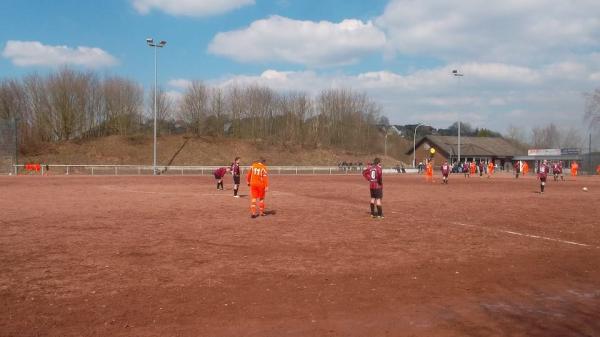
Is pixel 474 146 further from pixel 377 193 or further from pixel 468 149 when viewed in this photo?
pixel 377 193

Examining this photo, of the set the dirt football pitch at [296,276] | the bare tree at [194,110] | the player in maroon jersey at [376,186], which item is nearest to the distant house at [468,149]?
the bare tree at [194,110]

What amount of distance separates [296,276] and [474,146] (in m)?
87.0

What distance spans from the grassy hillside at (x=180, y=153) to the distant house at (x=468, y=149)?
47.2 feet

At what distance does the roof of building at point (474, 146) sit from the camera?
8563cm

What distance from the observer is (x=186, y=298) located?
6.32 meters

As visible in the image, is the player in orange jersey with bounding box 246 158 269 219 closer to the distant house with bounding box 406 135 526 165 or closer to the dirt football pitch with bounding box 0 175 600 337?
the dirt football pitch with bounding box 0 175 600 337

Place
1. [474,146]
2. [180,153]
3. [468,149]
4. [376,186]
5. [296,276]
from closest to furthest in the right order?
1. [296,276]
2. [376,186]
3. [180,153]
4. [468,149]
5. [474,146]

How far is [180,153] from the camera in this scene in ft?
218

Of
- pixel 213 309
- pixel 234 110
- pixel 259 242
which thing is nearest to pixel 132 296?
pixel 213 309

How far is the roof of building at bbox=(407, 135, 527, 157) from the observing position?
85.6 m

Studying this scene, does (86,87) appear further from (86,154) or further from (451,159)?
(451,159)

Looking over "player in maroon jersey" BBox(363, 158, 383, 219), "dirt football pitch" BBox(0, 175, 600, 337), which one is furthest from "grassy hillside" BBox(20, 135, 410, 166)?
"player in maroon jersey" BBox(363, 158, 383, 219)

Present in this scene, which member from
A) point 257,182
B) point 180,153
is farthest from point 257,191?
point 180,153

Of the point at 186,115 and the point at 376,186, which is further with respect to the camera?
the point at 186,115
